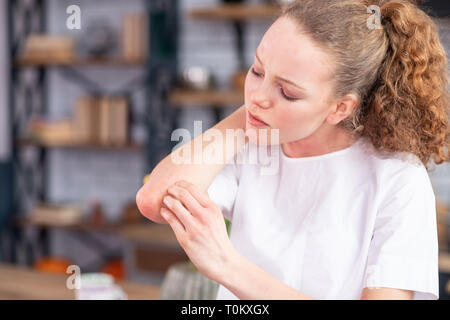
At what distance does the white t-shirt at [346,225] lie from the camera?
65cm

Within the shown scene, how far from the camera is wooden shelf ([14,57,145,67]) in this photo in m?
3.23

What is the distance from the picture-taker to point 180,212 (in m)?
0.59

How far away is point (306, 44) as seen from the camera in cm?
60

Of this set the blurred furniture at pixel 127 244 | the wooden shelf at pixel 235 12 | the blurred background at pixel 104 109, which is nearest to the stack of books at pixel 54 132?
the blurred background at pixel 104 109

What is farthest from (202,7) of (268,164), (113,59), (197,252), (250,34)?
(197,252)

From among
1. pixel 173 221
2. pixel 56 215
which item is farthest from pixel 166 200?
pixel 56 215

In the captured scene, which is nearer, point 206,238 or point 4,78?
point 206,238

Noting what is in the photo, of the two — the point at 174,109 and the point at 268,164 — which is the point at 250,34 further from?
the point at 268,164

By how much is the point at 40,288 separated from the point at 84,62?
7.20 ft

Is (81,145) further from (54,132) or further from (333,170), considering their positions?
(333,170)

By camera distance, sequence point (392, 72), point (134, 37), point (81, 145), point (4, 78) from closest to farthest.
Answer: point (392, 72) < point (134, 37) < point (81, 145) < point (4, 78)
